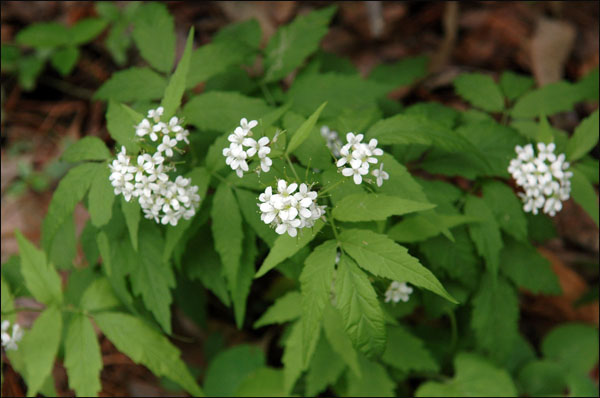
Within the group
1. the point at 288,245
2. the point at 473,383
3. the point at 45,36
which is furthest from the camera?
the point at 45,36

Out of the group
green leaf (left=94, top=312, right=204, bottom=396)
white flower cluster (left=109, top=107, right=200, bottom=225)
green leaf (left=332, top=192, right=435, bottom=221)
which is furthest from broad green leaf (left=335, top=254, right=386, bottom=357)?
green leaf (left=94, top=312, right=204, bottom=396)

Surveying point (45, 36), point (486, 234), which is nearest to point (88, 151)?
point (486, 234)

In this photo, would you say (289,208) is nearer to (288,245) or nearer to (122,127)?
(288,245)

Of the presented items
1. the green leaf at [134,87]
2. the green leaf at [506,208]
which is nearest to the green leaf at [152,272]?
the green leaf at [134,87]

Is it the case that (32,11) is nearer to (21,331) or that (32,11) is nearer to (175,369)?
(21,331)

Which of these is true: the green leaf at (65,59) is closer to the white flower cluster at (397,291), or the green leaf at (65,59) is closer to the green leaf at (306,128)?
the green leaf at (306,128)

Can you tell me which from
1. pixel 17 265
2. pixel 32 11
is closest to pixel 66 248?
pixel 17 265

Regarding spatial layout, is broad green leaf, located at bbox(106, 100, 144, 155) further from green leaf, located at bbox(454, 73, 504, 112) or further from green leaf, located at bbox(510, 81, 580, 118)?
green leaf, located at bbox(510, 81, 580, 118)

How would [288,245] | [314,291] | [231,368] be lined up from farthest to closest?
[231,368] < [288,245] < [314,291]
